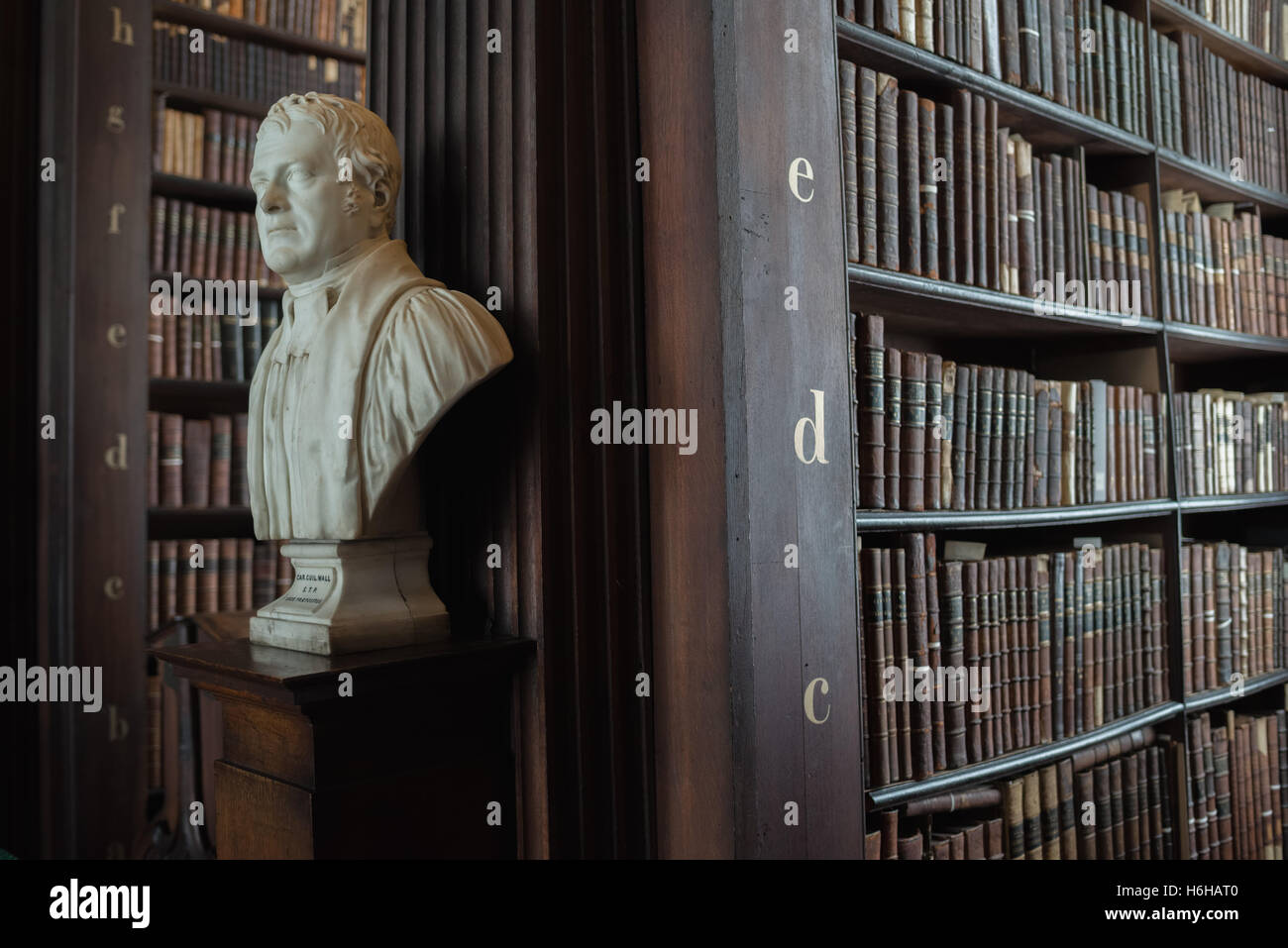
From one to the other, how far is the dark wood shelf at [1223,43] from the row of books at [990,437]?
0.92 meters

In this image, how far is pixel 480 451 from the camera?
1.57 meters

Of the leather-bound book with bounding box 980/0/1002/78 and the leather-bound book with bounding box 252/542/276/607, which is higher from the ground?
the leather-bound book with bounding box 980/0/1002/78

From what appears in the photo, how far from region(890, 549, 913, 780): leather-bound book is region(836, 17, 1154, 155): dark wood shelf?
858mm

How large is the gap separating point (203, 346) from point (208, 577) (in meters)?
0.69

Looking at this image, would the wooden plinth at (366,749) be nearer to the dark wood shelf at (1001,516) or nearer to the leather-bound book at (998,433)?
the dark wood shelf at (1001,516)

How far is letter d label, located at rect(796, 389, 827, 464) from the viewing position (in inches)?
58.8

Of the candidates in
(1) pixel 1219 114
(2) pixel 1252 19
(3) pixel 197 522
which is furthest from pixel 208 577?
(2) pixel 1252 19

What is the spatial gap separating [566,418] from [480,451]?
6.9 inches

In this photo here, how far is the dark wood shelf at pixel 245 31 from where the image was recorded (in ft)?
9.55

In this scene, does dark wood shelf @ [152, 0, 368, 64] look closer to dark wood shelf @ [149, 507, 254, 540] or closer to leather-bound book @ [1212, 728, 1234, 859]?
dark wood shelf @ [149, 507, 254, 540]

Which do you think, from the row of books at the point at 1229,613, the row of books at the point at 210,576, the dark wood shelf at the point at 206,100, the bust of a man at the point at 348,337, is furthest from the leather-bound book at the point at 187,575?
the row of books at the point at 1229,613

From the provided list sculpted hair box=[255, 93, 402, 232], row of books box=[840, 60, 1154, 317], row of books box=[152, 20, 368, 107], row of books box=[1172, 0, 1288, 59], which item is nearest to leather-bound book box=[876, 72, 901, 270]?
row of books box=[840, 60, 1154, 317]
